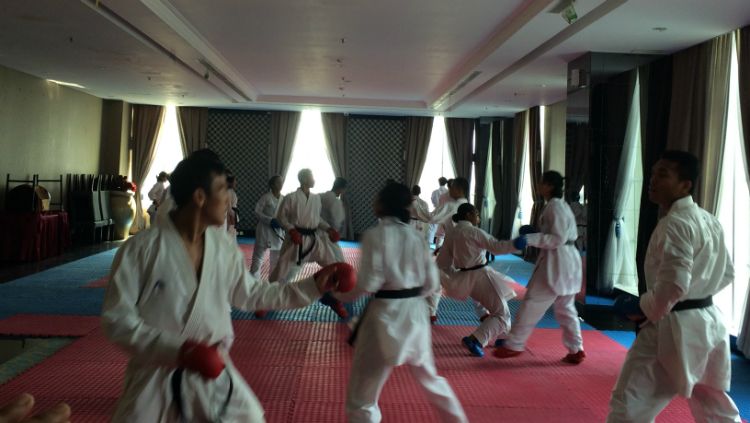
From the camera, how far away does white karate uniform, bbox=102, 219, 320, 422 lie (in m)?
1.66

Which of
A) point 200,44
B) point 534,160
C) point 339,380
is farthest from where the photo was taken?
point 534,160

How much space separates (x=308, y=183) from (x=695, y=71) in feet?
12.8

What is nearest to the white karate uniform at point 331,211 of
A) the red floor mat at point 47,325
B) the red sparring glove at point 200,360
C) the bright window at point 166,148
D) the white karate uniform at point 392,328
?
the red floor mat at point 47,325

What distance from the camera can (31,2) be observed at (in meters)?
5.73

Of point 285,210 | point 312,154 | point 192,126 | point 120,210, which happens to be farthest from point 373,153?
point 285,210

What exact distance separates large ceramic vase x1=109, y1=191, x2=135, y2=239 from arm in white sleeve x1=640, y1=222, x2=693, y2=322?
1156 centimetres

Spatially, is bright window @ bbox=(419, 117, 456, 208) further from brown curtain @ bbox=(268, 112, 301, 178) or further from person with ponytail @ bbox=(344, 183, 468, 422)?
Result: person with ponytail @ bbox=(344, 183, 468, 422)

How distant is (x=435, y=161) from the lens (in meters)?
14.7

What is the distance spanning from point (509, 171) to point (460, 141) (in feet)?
6.11

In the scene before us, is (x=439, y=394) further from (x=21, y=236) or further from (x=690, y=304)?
(x=21, y=236)

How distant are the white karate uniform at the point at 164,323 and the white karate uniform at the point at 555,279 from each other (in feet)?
10.5

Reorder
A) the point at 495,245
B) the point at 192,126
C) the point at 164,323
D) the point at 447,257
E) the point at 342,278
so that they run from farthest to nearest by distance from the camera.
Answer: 1. the point at 192,126
2. the point at 447,257
3. the point at 495,245
4. the point at 342,278
5. the point at 164,323

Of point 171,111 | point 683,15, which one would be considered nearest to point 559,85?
point 683,15

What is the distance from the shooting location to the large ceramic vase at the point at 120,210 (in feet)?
40.7
